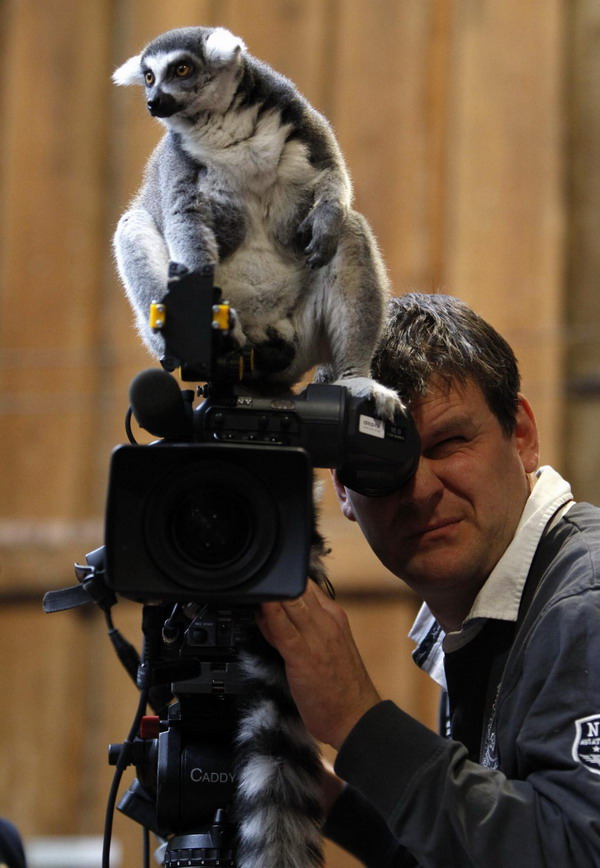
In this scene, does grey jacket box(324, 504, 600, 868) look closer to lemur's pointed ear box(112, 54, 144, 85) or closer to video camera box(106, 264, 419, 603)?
video camera box(106, 264, 419, 603)

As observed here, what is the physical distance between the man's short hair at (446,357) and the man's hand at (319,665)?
434 millimetres

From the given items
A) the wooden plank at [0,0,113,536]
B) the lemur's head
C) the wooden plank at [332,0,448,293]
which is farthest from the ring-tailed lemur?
the wooden plank at [0,0,113,536]

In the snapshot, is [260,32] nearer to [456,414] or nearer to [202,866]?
[456,414]

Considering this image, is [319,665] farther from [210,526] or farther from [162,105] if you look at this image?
[162,105]

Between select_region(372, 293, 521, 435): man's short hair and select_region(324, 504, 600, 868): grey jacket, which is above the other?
select_region(372, 293, 521, 435): man's short hair

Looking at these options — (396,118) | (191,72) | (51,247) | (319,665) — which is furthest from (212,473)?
(51,247)

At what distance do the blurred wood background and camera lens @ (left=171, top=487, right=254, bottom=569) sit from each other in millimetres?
2456

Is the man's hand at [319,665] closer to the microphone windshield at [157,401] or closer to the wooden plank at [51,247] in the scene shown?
the microphone windshield at [157,401]

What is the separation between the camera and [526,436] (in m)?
1.66

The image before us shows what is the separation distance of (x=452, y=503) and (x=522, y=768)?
1.31 ft

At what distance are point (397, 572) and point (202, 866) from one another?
0.53 meters

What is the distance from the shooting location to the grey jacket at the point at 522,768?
1.12 meters

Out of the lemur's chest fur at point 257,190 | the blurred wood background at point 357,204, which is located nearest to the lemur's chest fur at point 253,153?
the lemur's chest fur at point 257,190

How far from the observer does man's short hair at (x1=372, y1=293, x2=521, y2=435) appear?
5.06ft
